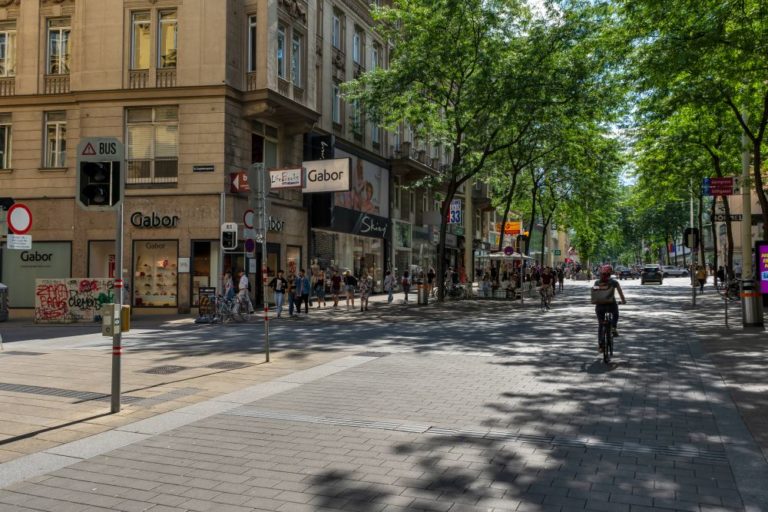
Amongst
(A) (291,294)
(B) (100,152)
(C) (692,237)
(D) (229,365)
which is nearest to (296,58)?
(A) (291,294)

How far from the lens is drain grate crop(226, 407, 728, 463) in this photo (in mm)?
5574

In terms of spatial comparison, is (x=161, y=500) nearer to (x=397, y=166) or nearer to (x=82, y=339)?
(x=82, y=339)

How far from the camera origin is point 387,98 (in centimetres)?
2673

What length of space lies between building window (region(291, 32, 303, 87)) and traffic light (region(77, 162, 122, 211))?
20962 millimetres

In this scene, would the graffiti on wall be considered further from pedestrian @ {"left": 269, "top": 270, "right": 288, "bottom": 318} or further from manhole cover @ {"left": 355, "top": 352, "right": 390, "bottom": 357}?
manhole cover @ {"left": 355, "top": 352, "right": 390, "bottom": 357}

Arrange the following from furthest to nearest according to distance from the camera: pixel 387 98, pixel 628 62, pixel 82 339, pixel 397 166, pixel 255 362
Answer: pixel 397 166 → pixel 387 98 → pixel 628 62 → pixel 82 339 → pixel 255 362

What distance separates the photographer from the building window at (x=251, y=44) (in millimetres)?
25000

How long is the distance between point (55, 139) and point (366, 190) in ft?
51.1

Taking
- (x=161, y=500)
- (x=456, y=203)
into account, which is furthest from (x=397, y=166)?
(x=161, y=500)

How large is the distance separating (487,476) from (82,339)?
13291 mm

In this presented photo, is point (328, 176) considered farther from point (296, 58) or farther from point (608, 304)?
point (608, 304)

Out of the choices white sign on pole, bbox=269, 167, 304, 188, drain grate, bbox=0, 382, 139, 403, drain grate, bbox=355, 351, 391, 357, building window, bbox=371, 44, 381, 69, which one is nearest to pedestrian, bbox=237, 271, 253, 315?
white sign on pole, bbox=269, 167, 304, 188

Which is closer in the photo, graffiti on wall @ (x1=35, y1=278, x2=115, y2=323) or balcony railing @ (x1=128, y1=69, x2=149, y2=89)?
graffiti on wall @ (x1=35, y1=278, x2=115, y2=323)

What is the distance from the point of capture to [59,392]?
27.5ft
